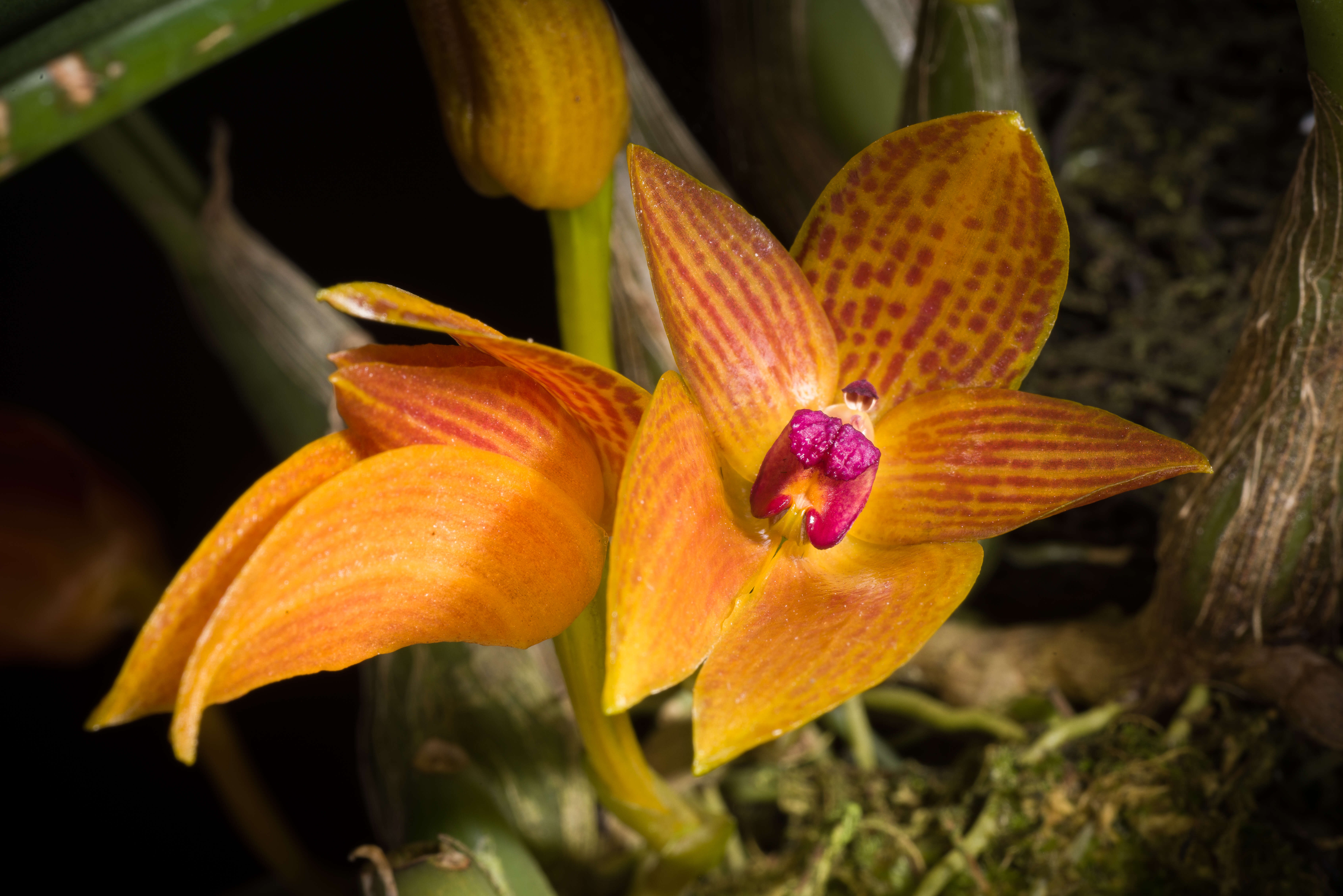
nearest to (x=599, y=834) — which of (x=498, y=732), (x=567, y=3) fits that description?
(x=498, y=732)

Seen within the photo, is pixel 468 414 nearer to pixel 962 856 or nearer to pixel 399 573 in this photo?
pixel 399 573

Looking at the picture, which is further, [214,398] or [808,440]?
[214,398]

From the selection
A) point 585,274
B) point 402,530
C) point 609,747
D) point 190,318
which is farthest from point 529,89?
point 190,318

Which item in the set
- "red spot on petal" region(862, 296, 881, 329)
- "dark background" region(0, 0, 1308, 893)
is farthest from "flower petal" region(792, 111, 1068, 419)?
"dark background" region(0, 0, 1308, 893)

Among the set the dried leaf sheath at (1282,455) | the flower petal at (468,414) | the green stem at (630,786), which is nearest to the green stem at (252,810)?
the green stem at (630,786)

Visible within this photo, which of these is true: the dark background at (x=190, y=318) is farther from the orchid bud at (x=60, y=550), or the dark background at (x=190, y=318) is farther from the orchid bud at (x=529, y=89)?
the orchid bud at (x=529, y=89)

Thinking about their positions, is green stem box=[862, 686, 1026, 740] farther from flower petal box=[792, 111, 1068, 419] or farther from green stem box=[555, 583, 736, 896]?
flower petal box=[792, 111, 1068, 419]

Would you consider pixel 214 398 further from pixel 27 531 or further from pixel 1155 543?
pixel 1155 543
